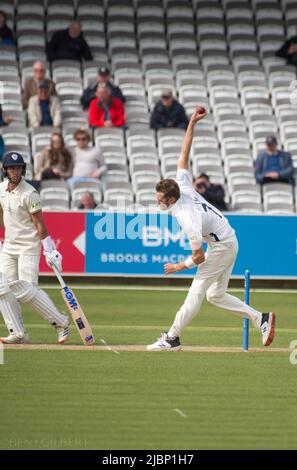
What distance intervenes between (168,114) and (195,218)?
10.8 metres

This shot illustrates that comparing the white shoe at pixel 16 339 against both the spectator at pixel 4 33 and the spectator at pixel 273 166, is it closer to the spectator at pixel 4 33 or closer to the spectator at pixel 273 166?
the spectator at pixel 273 166

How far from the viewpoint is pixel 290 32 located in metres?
25.9

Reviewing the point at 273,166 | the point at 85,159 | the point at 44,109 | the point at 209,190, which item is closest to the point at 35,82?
the point at 44,109

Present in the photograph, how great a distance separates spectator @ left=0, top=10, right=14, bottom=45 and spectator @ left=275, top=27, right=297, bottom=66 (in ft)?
18.2

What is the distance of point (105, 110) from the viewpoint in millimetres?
22328

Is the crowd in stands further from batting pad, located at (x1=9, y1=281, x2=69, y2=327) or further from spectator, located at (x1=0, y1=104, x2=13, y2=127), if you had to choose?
batting pad, located at (x1=9, y1=281, x2=69, y2=327)

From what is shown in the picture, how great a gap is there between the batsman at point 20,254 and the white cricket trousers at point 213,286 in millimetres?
1332

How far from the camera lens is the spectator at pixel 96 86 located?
22297 millimetres

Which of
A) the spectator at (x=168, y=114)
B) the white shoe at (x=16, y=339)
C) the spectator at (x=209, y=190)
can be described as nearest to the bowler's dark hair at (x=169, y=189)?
the white shoe at (x=16, y=339)

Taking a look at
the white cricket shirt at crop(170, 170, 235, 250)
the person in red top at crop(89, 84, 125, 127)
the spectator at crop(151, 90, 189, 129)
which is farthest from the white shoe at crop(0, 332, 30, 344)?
the spectator at crop(151, 90, 189, 129)
